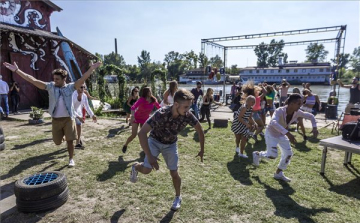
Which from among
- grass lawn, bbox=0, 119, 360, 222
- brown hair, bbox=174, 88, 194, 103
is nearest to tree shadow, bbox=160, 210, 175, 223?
grass lawn, bbox=0, 119, 360, 222

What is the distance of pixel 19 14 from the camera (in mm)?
13828

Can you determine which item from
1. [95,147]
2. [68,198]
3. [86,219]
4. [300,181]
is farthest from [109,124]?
[300,181]

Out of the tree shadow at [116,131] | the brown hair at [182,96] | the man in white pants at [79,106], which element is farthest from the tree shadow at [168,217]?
the tree shadow at [116,131]

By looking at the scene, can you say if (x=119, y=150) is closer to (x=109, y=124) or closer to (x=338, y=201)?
(x=109, y=124)

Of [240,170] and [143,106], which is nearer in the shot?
[240,170]

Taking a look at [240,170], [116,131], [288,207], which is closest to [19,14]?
[116,131]

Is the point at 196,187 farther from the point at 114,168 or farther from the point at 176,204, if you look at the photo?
the point at 114,168

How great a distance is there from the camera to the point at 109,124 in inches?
393

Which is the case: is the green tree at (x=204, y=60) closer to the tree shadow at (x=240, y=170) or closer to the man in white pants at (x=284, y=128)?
the tree shadow at (x=240, y=170)

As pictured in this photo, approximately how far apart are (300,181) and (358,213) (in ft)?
3.81

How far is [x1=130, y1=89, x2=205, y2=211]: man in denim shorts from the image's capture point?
116 inches

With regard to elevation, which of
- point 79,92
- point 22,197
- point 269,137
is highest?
point 79,92

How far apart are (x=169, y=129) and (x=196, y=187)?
1.59 metres

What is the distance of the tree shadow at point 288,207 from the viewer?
3.35 metres
